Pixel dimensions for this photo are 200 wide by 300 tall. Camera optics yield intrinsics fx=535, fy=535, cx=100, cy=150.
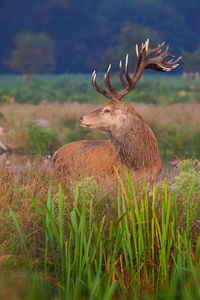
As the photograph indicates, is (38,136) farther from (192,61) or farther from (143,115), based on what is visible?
(192,61)

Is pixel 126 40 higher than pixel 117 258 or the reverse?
higher

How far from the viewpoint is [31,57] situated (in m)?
90.1

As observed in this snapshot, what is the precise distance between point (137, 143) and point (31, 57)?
85.8m

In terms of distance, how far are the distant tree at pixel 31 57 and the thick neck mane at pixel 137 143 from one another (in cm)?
8172

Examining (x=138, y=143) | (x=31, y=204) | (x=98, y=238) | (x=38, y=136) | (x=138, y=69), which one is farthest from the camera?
(x=38, y=136)

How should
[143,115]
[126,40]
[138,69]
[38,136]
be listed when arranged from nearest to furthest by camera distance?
[138,69]
[38,136]
[143,115]
[126,40]

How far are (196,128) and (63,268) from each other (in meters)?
11.3

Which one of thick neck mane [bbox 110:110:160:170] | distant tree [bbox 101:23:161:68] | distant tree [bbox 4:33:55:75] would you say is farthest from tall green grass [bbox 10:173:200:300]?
distant tree [bbox 4:33:55:75]

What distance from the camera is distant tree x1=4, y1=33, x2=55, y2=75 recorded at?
87.3 metres

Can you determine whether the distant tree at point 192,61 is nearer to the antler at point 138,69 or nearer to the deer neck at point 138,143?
the antler at point 138,69

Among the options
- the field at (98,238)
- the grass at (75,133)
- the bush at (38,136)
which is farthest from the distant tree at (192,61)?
the field at (98,238)

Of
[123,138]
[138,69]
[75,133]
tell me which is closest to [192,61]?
[75,133]

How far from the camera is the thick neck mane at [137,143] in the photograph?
6.50 meters

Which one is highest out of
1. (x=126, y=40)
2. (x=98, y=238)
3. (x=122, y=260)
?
(x=126, y=40)
